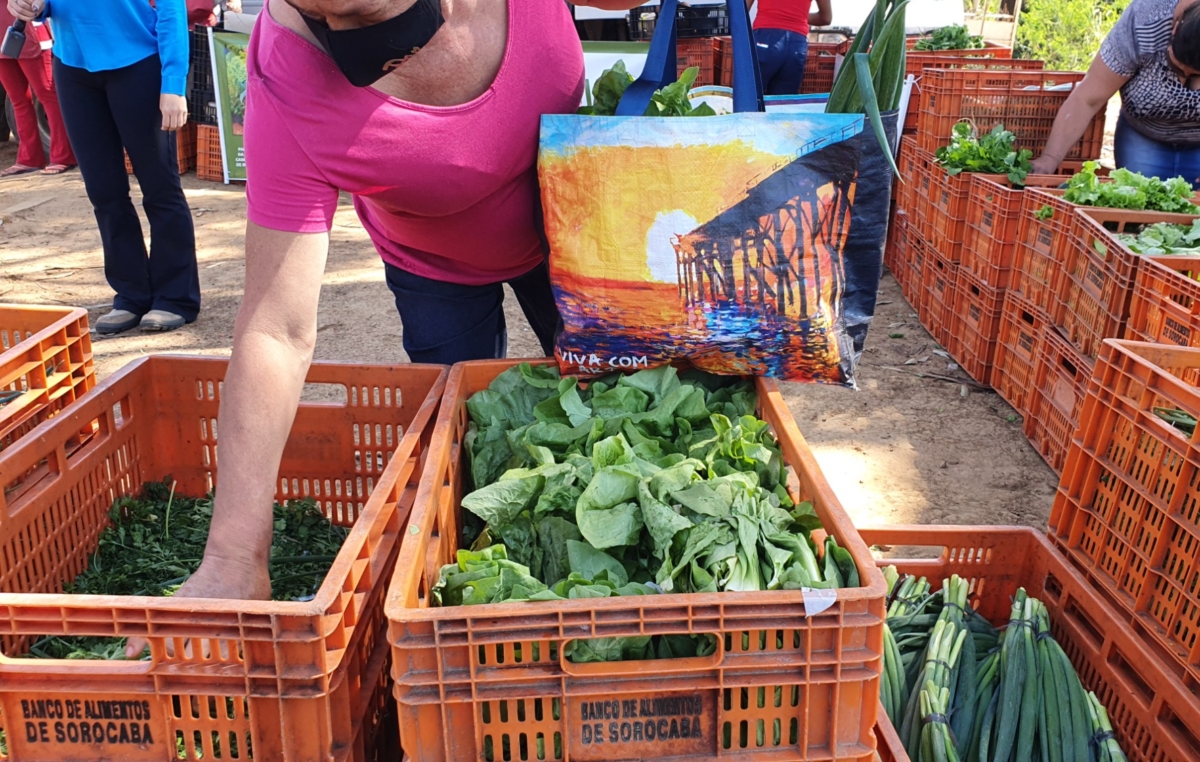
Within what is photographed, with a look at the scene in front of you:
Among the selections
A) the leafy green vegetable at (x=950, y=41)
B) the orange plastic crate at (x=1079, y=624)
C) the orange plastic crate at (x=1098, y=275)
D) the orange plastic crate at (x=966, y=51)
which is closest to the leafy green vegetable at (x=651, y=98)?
the orange plastic crate at (x=1079, y=624)

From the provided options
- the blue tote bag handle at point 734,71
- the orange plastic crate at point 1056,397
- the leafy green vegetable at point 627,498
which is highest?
the blue tote bag handle at point 734,71

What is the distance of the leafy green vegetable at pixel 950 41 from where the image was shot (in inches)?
356

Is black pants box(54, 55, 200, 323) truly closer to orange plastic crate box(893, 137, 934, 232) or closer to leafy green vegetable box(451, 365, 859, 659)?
leafy green vegetable box(451, 365, 859, 659)

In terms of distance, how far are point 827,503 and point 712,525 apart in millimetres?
211

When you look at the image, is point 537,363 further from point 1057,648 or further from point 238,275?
point 238,275

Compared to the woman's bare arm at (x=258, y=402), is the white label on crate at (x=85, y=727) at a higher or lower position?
lower

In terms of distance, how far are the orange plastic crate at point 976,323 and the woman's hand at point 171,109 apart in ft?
13.6

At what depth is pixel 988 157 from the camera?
5.05 meters

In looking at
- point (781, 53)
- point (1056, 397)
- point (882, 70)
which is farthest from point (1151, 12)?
point (882, 70)

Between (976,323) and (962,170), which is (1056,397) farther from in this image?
(962,170)

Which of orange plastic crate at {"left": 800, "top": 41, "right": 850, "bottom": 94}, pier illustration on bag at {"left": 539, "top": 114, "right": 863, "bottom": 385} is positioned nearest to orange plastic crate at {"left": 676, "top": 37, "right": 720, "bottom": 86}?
orange plastic crate at {"left": 800, "top": 41, "right": 850, "bottom": 94}

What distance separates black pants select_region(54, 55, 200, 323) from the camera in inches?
196

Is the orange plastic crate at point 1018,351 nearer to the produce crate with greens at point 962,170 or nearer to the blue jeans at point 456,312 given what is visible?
the produce crate with greens at point 962,170

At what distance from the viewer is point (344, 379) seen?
7.87 ft
